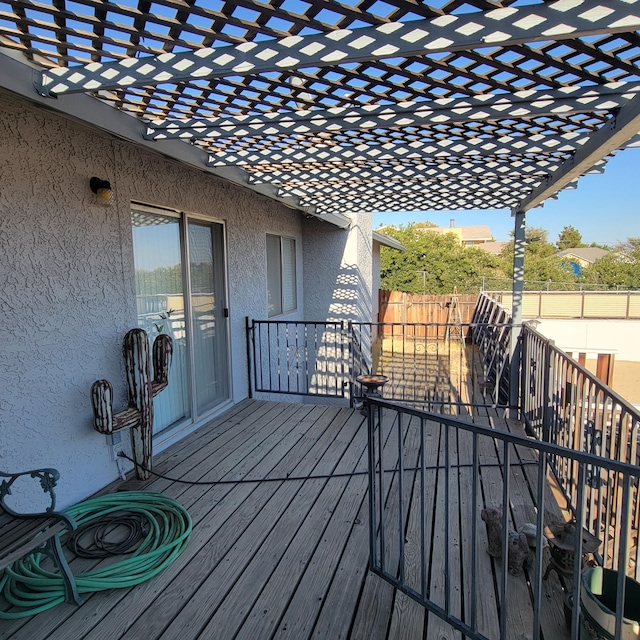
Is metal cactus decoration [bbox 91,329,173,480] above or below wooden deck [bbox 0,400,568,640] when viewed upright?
above

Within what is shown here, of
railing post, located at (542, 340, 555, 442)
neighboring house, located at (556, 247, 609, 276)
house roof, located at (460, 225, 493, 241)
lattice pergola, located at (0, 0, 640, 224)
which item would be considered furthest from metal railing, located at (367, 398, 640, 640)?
house roof, located at (460, 225, 493, 241)

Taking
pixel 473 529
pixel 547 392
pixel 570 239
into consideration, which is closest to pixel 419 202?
pixel 547 392

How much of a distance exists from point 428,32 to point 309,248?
18.9 feet

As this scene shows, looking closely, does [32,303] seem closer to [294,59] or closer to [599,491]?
[294,59]

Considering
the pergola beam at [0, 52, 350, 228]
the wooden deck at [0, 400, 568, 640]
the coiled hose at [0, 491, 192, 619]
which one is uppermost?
the pergola beam at [0, 52, 350, 228]

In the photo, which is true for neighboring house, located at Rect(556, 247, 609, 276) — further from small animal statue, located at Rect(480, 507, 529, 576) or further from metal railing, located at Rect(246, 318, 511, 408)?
small animal statue, located at Rect(480, 507, 529, 576)

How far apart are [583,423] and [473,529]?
1444mm

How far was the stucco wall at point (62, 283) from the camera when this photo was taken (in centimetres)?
239

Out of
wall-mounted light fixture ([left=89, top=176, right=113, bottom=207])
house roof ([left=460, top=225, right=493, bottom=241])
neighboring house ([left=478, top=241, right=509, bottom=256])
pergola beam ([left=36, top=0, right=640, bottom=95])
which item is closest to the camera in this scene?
pergola beam ([left=36, top=0, right=640, bottom=95])

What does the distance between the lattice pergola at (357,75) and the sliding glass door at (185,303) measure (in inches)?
28.1

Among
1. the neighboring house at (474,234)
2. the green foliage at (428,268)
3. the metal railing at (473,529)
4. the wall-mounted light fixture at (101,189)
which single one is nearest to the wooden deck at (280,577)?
the metal railing at (473,529)

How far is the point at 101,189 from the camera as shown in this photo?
2.90m

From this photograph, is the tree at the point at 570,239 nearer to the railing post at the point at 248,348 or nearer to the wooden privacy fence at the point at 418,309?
the wooden privacy fence at the point at 418,309

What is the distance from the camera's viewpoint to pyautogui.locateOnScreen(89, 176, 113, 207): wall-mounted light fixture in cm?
289
